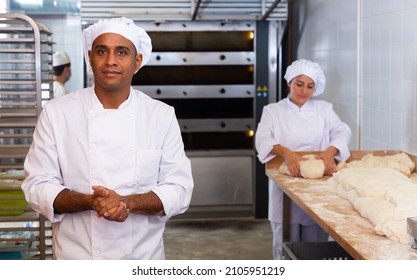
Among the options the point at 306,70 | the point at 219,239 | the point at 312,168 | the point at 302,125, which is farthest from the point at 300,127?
the point at 219,239

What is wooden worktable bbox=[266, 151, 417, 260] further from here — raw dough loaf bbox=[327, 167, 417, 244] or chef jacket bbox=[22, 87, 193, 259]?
chef jacket bbox=[22, 87, 193, 259]

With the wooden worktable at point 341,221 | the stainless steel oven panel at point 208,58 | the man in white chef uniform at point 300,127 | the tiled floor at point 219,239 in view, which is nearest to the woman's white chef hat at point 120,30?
the wooden worktable at point 341,221

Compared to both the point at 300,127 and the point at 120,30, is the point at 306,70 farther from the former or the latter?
the point at 120,30

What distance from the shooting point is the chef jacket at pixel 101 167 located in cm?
208

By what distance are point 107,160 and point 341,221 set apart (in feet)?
2.74

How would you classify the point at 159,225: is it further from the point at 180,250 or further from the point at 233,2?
the point at 233,2

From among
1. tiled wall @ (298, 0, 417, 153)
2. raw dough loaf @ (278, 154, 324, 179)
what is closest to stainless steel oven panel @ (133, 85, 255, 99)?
tiled wall @ (298, 0, 417, 153)

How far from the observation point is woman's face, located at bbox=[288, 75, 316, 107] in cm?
385

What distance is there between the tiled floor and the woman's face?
1.34 m

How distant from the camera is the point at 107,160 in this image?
2.08 metres

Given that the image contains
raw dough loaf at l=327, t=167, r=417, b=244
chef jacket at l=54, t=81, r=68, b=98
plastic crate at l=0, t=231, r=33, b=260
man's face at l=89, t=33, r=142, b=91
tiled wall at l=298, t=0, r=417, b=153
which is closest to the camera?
man's face at l=89, t=33, r=142, b=91

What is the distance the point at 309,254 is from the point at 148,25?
2954 mm
